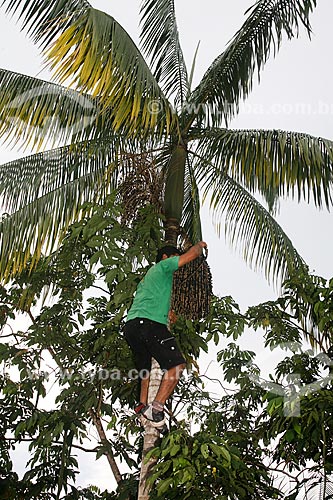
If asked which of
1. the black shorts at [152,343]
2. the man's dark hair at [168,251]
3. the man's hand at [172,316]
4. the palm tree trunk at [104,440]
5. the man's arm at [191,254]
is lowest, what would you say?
the palm tree trunk at [104,440]

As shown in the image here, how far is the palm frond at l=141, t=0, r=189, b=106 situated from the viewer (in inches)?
244

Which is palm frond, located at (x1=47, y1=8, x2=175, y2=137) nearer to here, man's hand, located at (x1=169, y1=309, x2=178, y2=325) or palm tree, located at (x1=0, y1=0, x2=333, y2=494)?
palm tree, located at (x1=0, y1=0, x2=333, y2=494)

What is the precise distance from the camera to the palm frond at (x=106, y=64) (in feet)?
14.2

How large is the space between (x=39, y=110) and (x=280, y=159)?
1.90 meters

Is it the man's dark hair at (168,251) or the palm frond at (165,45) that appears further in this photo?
the palm frond at (165,45)

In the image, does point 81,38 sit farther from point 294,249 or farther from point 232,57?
point 294,249

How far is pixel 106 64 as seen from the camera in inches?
178

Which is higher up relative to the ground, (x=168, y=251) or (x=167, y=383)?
(x=168, y=251)

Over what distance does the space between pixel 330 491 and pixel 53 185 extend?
10.6 feet

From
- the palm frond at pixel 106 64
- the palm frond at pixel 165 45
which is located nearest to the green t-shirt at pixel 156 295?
the palm frond at pixel 106 64

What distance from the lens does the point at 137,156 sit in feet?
18.9

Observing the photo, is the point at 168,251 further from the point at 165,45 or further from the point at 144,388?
the point at 165,45

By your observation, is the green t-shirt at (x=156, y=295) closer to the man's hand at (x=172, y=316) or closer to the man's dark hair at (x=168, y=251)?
the man's dark hair at (x=168, y=251)

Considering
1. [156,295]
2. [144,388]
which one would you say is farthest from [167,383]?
[156,295]
